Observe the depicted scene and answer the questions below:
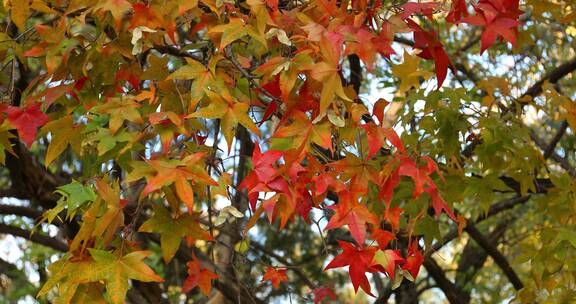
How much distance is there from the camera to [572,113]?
294 centimetres

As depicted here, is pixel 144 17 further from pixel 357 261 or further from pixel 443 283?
pixel 443 283

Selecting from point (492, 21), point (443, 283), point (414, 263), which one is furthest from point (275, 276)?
point (443, 283)

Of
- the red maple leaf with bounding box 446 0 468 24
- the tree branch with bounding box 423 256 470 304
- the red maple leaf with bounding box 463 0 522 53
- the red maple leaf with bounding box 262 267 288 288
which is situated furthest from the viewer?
the tree branch with bounding box 423 256 470 304

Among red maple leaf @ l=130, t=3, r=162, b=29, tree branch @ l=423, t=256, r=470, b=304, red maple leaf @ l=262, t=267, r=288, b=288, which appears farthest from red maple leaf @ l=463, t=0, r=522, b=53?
tree branch @ l=423, t=256, r=470, b=304

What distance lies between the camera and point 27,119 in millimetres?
2008

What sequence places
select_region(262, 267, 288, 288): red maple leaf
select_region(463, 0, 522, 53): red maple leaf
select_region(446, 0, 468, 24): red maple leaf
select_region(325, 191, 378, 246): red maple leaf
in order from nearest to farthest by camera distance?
1. select_region(325, 191, 378, 246): red maple leaf
2. select_region(463, 0, 522, 53): red maple leaf
3. select_region(446, 0, 468, 24): red maple leaf
4. select_region(262, 267, 288, 288): red maple leaf

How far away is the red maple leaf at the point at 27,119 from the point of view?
1.99 metres

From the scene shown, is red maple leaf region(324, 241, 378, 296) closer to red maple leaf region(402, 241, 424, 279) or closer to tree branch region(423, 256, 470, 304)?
red maple leaf region(402, 241, 424, 279)

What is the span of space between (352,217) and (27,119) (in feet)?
2.63

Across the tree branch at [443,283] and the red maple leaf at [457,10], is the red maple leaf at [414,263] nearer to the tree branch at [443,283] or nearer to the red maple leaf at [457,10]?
the red maple leaf at [457,10]

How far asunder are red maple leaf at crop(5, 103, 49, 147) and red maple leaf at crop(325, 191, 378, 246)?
→ 0.72m

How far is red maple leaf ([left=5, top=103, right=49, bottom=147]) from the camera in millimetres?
1990

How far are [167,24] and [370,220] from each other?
659 mm

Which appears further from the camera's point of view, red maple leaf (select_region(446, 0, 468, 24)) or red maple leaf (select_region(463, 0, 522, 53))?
red maple leaf (select_region(446, 0, 468, 24))
